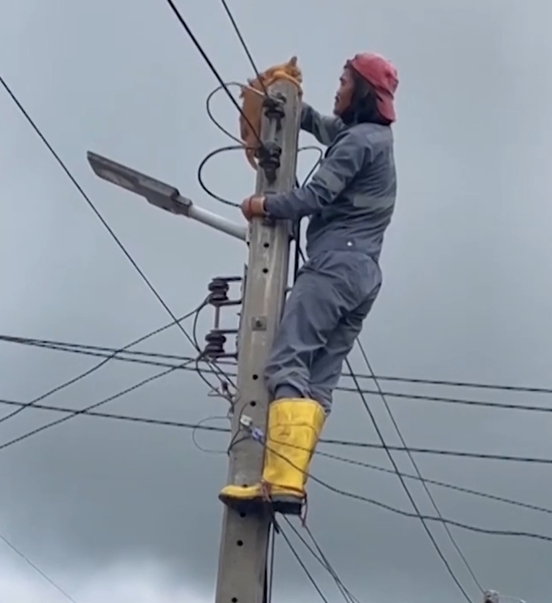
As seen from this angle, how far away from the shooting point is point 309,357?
523 cm

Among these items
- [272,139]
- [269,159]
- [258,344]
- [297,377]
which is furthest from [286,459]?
[272,139]

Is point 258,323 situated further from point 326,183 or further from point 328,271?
point 326,183

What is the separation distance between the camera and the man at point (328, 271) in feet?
16.3

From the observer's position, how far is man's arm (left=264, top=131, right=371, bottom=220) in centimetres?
534

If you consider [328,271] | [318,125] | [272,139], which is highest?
[318,125]

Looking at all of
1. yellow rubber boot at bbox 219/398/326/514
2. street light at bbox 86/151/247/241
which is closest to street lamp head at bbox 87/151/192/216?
street light at bbox 86/151/247/241

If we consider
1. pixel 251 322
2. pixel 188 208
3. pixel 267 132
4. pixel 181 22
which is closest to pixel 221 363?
pixel 251 322

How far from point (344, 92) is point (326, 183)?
570 millimetres

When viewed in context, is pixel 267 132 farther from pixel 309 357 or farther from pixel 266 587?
pixel 266 587

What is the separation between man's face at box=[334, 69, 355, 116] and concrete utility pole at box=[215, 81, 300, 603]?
0.72ft

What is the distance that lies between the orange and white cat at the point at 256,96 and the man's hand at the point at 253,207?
0.28 meters

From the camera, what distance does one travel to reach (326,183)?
210 inches

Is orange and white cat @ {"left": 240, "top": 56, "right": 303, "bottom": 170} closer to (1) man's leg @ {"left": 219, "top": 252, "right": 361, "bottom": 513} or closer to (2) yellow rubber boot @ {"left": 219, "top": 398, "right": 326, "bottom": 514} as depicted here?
(1) man's leg @ {"left": 219, "top": 252, "right": 361, "bottom": 513}

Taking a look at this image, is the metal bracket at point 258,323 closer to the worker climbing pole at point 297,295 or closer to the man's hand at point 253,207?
the worker climbing pole at point 297,295
